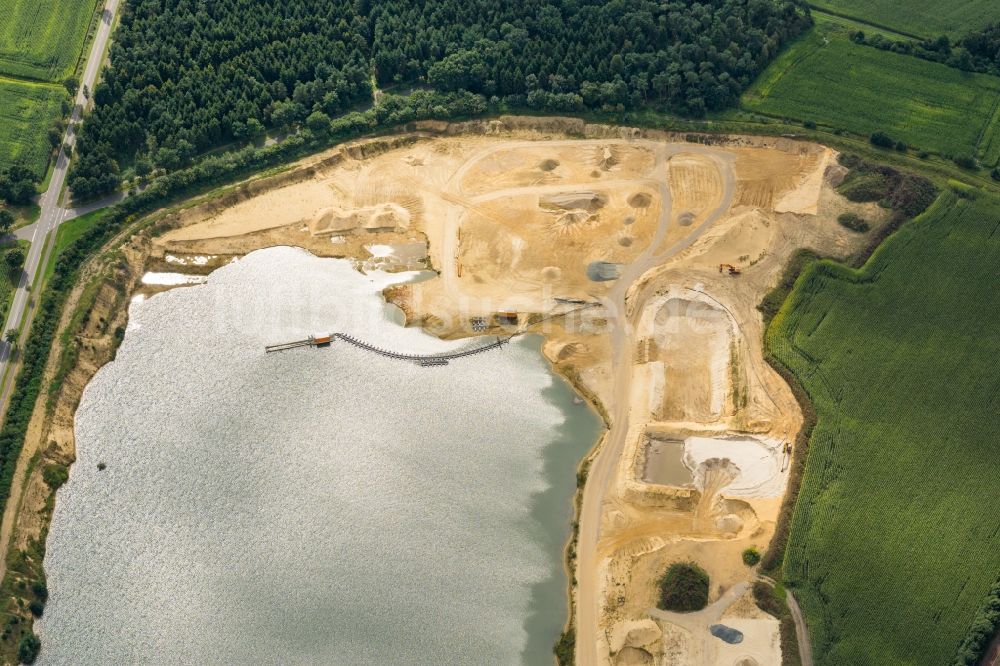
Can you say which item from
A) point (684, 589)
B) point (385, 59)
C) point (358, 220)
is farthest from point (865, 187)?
point (385, 59)

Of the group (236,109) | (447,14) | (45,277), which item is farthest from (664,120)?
(45,277)

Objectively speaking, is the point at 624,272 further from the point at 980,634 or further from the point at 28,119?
the point at 28,119

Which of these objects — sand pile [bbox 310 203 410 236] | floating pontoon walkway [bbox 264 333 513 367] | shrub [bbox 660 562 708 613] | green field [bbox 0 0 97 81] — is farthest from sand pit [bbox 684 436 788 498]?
green field [bbox 0 0 97 81]

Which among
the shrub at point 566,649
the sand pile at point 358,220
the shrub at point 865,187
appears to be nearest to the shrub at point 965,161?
the shrub at point 865,187

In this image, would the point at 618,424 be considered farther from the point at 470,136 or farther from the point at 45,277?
the point at 45,277

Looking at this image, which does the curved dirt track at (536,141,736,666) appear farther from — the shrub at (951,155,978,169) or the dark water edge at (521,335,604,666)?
the shrub at (951,155,978,169)

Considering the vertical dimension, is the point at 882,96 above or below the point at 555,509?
above

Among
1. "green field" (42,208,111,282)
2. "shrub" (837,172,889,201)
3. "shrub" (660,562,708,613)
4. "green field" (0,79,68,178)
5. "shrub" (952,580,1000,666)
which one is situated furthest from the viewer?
"green field" (0,79,68,178)
